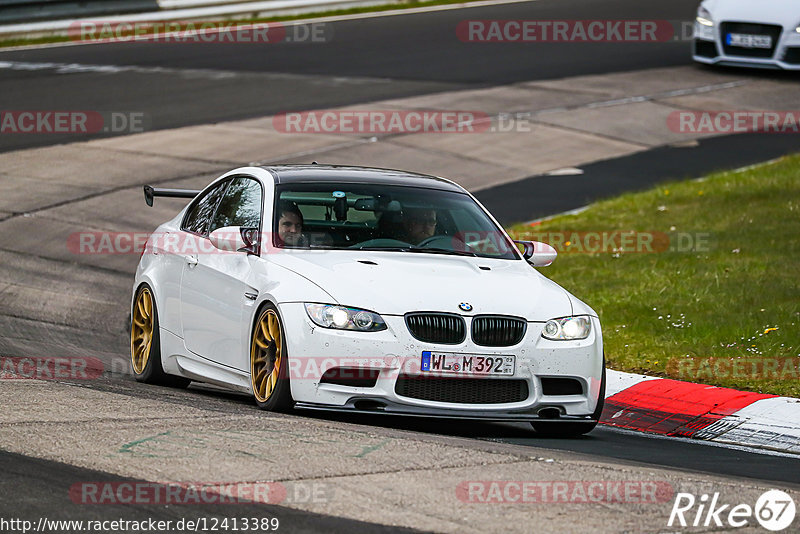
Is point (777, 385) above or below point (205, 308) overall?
below

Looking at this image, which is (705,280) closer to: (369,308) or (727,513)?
(369,308)

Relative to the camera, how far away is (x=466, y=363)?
7660 millimetres

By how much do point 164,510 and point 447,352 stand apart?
2.47m

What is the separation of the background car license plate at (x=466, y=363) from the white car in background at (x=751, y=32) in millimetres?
16952

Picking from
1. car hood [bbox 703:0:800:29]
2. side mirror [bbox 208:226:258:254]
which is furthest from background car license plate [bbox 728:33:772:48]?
side mirror [bbox 208:226:258:254]

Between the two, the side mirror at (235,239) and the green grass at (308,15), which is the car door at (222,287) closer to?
the side mirror at (235,239)

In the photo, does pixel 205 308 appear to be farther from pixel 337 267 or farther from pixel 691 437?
pixel 691 437

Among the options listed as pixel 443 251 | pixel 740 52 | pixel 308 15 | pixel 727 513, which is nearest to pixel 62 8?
pixel 308 15

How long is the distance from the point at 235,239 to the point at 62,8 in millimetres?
21235

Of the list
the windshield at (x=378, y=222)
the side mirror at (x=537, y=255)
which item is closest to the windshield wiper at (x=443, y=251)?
the windshield at (x=378, y=222)

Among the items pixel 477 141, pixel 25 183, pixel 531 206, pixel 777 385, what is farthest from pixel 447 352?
pixel 477 141

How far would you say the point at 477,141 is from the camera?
67.3 ft

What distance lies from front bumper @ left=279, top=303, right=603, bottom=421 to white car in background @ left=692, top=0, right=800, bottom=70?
55.1 ft

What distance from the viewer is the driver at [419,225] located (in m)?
8.80
